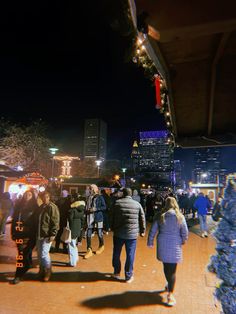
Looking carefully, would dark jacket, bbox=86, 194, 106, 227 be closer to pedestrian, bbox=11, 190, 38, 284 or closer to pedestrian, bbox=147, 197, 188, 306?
pedestrian, bbox=11, 190, 38, 284

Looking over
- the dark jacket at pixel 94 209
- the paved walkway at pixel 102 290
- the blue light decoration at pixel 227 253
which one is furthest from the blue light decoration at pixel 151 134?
the blue light decoration at pixel 227 253

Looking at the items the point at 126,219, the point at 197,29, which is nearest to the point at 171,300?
the point at 126,219

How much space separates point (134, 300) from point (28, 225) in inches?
105

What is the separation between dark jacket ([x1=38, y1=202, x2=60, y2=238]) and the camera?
5781mm

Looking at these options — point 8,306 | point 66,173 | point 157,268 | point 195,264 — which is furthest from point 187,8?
point 66,173

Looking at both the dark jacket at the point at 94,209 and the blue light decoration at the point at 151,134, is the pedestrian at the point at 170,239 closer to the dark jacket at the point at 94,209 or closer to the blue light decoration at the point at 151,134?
the dark jacket at the point at 94,209

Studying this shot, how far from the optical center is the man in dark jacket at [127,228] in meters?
5.80

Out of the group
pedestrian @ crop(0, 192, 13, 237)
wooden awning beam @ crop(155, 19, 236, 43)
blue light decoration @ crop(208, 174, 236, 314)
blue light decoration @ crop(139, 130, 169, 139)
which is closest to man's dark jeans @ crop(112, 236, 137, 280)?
blue light decoration @ crop(208, 174, 236, 314)

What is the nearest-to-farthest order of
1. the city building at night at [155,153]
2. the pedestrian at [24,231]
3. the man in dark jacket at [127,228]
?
the pedestrian at [24,231], the man in dark jacket at [127,228], the city building at night at [155,153]

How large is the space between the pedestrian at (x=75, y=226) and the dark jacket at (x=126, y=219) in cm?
127

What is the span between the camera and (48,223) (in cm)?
586

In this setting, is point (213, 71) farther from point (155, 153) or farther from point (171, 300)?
point (155, 153)

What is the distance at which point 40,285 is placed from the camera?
18.0ft

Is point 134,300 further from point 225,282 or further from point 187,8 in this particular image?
point 187,8
